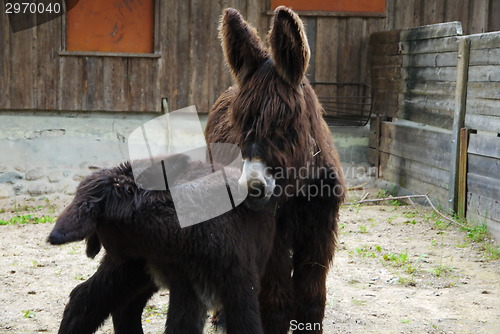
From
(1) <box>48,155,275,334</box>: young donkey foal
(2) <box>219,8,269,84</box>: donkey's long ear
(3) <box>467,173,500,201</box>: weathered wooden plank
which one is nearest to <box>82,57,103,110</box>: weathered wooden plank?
(3) <box>467,173,500,201</box>: weathered wooden plank

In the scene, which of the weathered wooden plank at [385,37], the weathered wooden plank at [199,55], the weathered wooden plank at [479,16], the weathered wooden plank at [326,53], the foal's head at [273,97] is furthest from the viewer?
the weathered wooden plank at [479,16]

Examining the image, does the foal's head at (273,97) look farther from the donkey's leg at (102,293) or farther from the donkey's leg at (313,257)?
the donkey's leg at (102,293)

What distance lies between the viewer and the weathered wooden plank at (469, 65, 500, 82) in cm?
676

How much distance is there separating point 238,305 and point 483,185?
442 centimetres

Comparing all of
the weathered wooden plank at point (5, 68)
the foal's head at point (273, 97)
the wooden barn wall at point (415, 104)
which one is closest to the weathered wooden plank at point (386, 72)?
the wooden barn wall at point (415, 104)

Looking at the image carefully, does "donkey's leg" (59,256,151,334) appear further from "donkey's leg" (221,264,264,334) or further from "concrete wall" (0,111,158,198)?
"concrete wall" (0,111,158,198)

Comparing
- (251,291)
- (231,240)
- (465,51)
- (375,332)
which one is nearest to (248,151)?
(231,240)

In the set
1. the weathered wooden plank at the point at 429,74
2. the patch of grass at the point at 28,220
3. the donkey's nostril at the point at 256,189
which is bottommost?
the patch of grass at the point at 28,220

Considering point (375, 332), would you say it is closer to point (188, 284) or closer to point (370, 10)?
point (188, 284)

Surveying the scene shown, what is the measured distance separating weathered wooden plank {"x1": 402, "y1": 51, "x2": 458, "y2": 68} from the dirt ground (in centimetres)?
175

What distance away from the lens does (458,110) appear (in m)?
7.45

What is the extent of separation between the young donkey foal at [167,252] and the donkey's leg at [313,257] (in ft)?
1.69

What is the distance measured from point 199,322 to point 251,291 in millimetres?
282

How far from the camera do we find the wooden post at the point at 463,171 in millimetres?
7301
